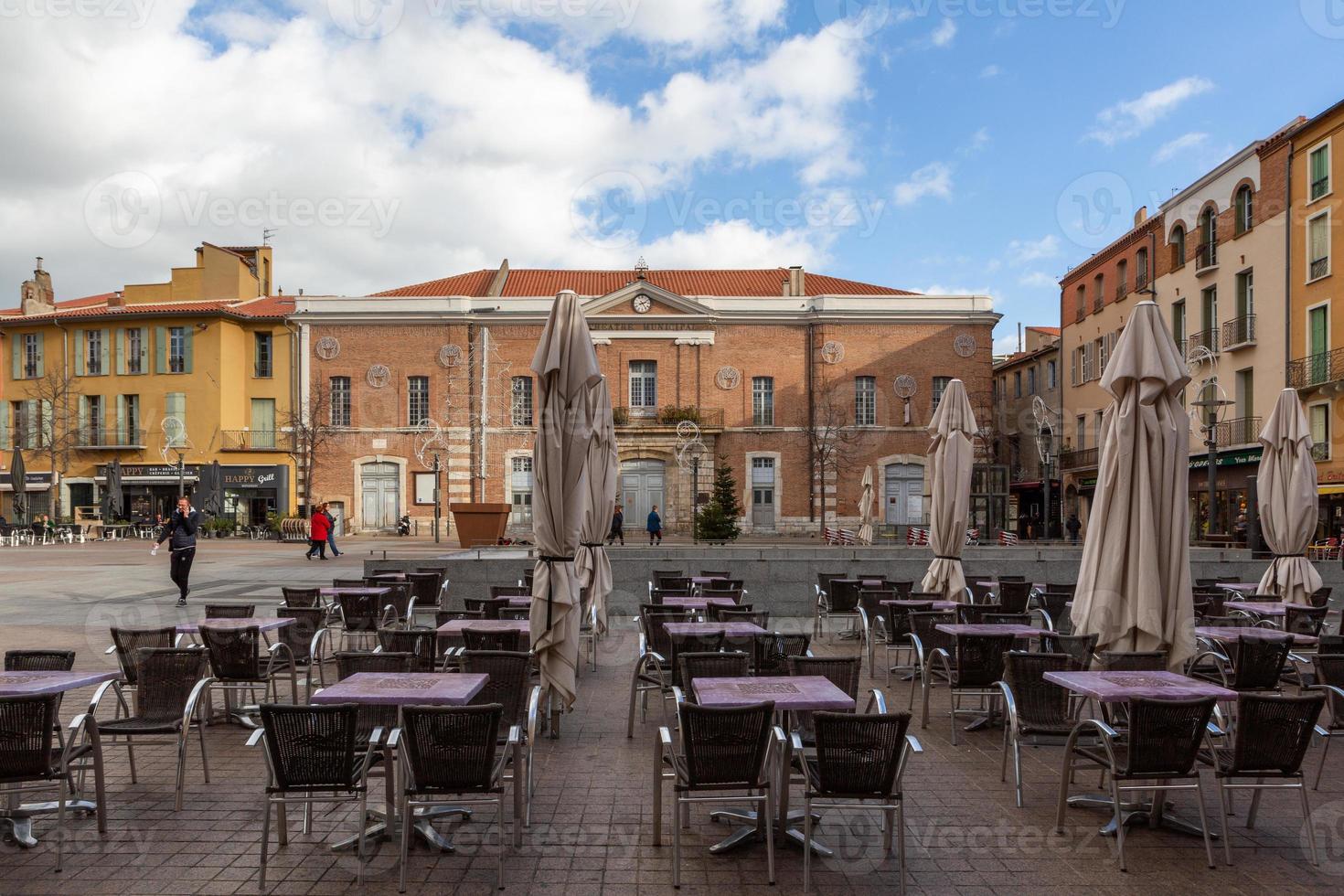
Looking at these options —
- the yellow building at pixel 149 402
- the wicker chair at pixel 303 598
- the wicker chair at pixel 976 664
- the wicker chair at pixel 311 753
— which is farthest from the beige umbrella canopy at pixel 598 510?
the yellow building at pixel 149 402

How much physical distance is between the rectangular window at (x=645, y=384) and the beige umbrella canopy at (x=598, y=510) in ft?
96.9

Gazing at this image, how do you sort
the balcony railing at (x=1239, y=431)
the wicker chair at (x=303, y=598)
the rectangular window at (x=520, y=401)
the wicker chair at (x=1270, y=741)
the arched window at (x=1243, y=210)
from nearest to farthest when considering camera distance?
the wicker chair at (x=1270, y=741) < the wicker chair at (x=303, y=598) < the balcony railing at (x=1239, y=431) < the arched window at (x=1243, y=210) < the rectangular window at (x=520, y=401)

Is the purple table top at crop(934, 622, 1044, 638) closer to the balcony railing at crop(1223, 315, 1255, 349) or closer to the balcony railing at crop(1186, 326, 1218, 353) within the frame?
the balcony railing at crop(1223, 315, 1255, 349)

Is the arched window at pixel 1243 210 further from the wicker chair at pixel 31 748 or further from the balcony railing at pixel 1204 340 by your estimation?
the wicker chair at pixel 31 748

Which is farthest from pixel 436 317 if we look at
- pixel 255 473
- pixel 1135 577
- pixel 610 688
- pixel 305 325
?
pixel 1135 577

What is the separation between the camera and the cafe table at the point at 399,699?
5043mm

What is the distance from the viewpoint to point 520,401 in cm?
4166

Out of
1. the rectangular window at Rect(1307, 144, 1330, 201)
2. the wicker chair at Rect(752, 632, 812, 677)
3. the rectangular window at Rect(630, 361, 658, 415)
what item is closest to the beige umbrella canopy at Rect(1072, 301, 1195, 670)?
the wicker chair at Rect(752, 632, 812, 677)

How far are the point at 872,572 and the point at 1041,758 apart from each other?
8.43 metres

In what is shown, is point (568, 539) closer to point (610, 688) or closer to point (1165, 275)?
point (610, 688)

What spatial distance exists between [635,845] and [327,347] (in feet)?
131

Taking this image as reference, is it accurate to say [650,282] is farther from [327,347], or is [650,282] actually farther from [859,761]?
[859,761]

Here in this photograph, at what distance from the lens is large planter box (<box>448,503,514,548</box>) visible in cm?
2356

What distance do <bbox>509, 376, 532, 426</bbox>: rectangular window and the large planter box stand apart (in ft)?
58.1
